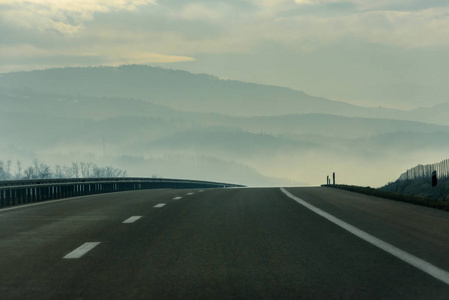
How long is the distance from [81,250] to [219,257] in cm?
197

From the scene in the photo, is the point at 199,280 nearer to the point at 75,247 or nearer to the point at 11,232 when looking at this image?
the point at 75,247

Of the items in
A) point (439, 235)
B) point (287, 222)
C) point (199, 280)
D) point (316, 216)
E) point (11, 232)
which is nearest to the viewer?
point (199, 280)

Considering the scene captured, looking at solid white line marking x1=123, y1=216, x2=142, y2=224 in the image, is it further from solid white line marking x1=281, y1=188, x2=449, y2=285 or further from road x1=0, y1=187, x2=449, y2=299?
solid white line marking x1=281, y1=188, x2=449, y2=285

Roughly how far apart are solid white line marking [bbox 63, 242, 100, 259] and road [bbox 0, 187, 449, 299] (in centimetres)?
1

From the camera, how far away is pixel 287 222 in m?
13.3

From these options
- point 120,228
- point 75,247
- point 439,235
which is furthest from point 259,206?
point 75,247

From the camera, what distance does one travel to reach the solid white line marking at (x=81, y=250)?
A: 29.4 ft

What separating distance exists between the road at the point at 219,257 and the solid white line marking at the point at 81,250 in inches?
0.5

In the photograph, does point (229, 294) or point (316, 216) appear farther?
point (316, 216)

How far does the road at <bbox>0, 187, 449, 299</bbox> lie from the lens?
21.9ft

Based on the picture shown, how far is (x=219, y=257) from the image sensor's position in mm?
8719

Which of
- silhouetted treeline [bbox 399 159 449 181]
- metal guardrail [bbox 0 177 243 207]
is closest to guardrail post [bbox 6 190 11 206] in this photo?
metal guardrail [bbox 0 177 243 207]

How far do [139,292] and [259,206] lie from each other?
11551mm

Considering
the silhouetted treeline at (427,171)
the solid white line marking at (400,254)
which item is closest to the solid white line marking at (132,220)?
the solid white line marking at (400,254)
